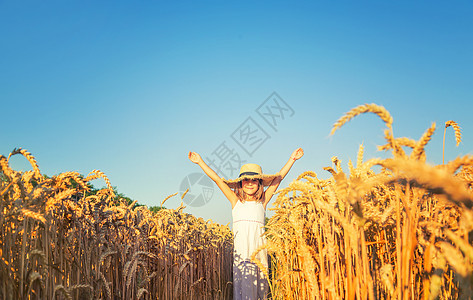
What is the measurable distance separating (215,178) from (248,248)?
1.41m

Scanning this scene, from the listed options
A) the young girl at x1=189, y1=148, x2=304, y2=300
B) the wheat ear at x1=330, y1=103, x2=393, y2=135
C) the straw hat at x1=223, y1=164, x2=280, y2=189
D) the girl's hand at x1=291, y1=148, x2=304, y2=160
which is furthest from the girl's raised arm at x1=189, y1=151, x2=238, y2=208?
the wheat ear at x1=330, y1=103, x2=393, y2=135

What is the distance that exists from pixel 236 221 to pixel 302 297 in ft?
10.9

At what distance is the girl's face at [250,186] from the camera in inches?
251

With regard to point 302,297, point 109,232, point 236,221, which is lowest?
point 302,297

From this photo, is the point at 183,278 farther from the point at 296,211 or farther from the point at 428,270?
the point at 428,270

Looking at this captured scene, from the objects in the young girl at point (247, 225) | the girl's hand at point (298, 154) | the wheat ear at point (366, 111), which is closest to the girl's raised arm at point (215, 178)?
the young girl at point (247, 225)

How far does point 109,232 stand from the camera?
135 inches

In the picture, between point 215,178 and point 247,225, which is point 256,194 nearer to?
point 247,225

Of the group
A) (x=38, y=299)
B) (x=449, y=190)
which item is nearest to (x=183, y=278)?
(x=38, y=299)

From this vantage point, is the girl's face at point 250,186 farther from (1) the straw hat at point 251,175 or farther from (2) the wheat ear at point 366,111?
(2) the wheat ear at point 366,111

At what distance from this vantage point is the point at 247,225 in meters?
6.18

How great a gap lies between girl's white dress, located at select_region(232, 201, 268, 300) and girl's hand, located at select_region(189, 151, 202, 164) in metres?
1.14

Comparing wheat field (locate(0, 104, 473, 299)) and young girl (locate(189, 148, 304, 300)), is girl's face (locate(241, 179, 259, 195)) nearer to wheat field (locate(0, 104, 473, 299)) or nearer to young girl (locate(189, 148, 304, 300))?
young girl (locate(189, 148, 304, 300))

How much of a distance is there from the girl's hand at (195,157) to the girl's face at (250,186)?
101 centimetres
